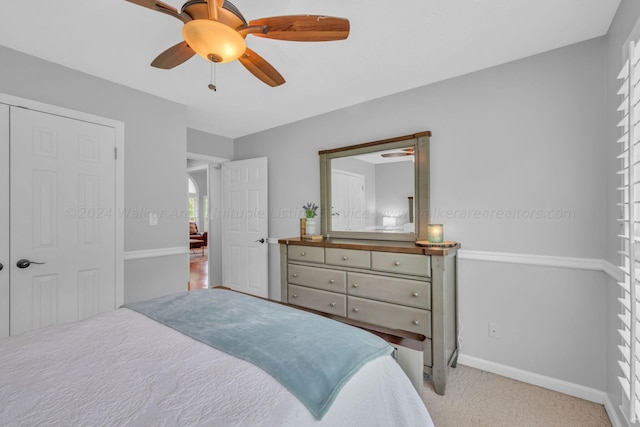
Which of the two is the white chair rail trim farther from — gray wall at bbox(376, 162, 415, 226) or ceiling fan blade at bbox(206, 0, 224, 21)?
ceiling fan blade at bbox(206, 0, 224, 21)

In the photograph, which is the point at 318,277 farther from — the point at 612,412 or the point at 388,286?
the point at 612,412

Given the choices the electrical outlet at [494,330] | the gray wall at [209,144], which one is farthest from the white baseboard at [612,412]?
the gray wall at [209,144]

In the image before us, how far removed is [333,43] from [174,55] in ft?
3.33

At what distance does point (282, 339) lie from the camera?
114 centimetres

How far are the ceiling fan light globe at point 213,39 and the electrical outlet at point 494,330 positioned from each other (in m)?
2.60

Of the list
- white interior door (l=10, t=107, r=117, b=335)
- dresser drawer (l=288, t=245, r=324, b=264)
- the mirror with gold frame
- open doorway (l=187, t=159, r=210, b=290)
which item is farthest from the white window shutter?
open doorway (l=187, t=159, r=210, b=290)

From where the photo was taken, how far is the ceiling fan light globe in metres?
1.26

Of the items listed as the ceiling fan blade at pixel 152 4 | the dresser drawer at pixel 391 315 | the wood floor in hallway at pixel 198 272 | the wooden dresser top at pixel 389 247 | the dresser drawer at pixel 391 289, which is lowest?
the wood floor in hallway at pixel 198 272

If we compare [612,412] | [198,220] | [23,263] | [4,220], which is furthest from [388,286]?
[198,220]

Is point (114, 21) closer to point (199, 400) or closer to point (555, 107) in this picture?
point (199, 400)

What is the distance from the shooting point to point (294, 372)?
94cm

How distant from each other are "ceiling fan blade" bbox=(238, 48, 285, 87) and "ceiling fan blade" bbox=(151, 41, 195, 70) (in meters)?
0.29

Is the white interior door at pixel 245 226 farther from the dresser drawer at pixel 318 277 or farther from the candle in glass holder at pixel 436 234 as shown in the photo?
the candle in glass holder at pixel 436 234

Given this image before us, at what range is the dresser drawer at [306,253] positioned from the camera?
2.68m
